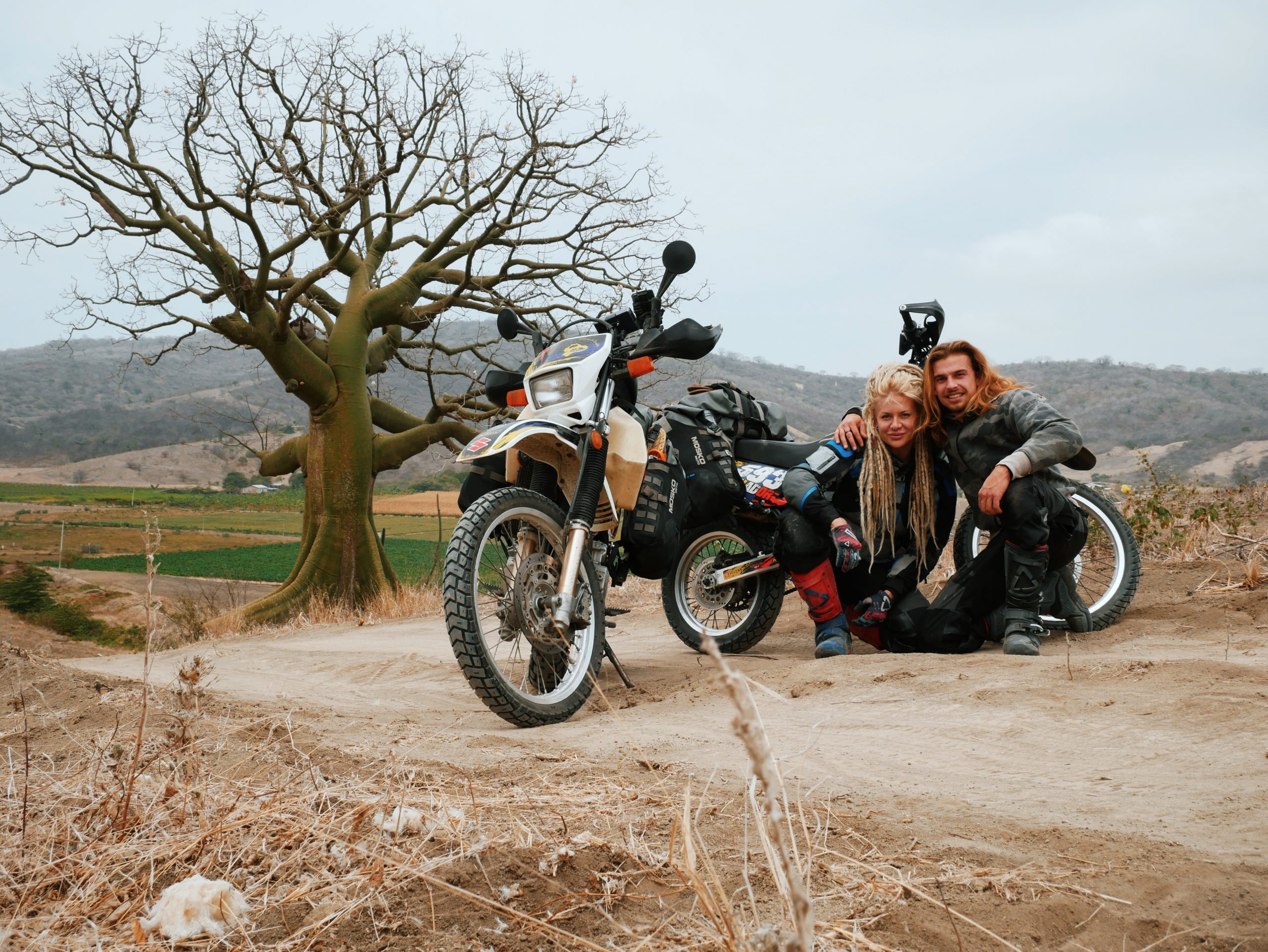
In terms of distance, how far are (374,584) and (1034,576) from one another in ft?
37.6

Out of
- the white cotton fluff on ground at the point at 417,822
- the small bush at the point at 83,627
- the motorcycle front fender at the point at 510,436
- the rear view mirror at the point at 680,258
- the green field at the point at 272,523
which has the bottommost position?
the small bush at the point at 83,627

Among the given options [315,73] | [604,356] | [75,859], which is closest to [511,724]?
[604,356]

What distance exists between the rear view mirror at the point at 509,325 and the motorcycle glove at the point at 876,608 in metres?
2.49

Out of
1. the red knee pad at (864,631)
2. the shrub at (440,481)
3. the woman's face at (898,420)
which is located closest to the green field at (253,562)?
the shrub at (440,481)

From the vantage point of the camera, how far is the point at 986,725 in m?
3.12

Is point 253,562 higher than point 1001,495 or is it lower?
lower

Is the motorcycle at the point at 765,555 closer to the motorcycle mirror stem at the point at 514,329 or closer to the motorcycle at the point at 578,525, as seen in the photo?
the motorcycle at the point at 578,525

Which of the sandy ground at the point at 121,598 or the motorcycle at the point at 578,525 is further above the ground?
the motorcycle at the point at 578,525

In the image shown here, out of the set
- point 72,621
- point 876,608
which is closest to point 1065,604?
point 876,608

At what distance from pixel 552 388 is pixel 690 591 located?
1.95 m

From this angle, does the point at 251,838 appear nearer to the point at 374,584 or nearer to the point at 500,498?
the point at 500,498

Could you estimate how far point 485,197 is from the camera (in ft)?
47.4

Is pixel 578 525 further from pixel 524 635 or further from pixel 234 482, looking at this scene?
pixel 234 482

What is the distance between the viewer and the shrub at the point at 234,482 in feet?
60.0
